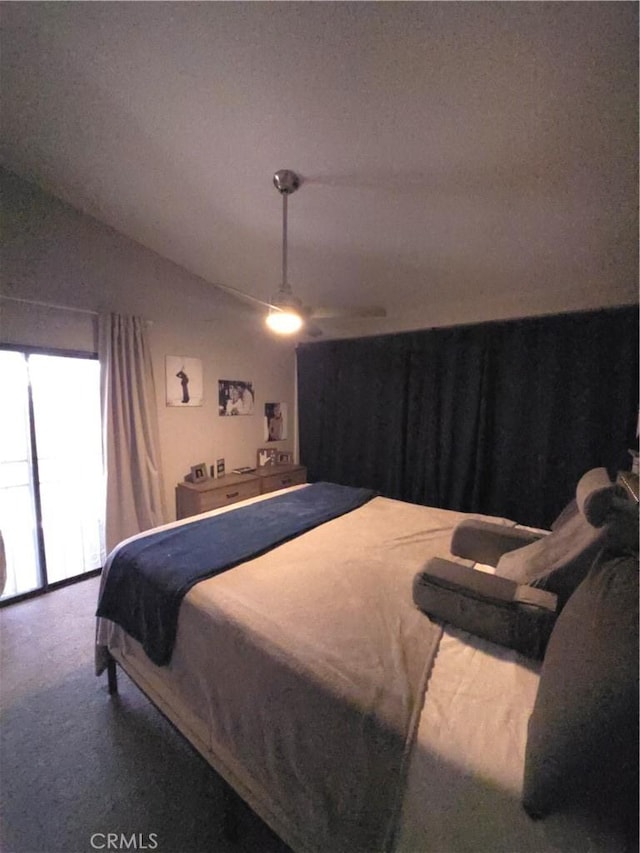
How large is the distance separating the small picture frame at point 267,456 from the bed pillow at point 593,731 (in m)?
3.46

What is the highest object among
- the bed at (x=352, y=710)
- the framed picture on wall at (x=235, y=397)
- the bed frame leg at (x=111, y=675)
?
the framed picture on wall at (x=235, y=397)

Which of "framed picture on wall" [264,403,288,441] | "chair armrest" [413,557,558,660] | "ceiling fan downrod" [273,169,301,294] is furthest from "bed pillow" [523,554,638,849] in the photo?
"framed picture on wall" [264,403,288,441]

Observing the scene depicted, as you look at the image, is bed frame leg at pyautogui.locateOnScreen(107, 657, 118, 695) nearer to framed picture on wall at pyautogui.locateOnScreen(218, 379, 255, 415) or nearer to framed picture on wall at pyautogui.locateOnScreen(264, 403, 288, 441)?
framed picture on wall at pyautogui.locateOnScreen(218, 379, 255, 415)

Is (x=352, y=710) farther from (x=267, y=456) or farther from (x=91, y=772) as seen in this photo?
(x=267, y=456)

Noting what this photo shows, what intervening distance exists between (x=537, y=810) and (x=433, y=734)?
0.73 ft

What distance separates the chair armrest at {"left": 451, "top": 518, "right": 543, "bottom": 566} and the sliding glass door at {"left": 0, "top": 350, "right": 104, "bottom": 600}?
278 centimetres

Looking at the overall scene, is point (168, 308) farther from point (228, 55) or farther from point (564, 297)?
point (564, 297)

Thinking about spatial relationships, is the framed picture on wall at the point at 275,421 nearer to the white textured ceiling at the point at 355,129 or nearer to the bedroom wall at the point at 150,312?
the bedroom wall at the point at 150,312

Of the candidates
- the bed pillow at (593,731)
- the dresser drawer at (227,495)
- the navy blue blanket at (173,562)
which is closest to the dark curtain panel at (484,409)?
the dresser drawer at (227,495)

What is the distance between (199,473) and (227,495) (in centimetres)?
37

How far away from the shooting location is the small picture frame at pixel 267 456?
13.1 feet

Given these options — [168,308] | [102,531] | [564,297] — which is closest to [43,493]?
[102,531]

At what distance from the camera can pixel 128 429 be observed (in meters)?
2.81

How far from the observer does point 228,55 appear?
1269mm
